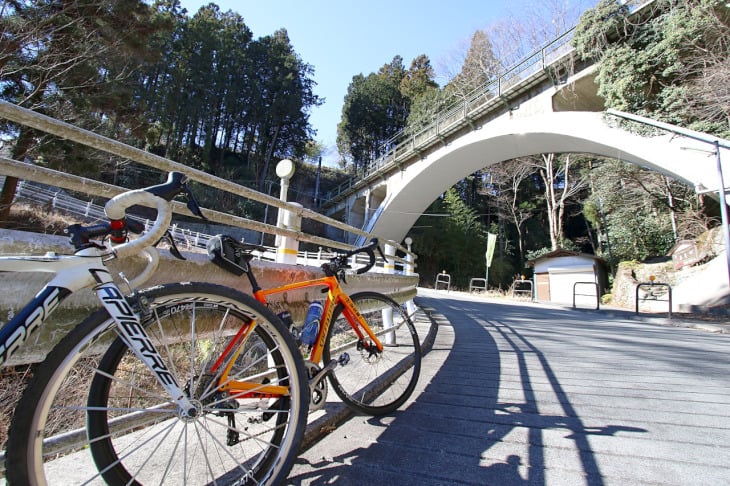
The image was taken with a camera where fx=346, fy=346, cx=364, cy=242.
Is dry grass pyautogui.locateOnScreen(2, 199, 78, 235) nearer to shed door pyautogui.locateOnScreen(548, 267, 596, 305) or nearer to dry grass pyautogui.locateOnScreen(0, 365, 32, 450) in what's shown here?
dry grass pyautogui.locateOnScreen(0, 365, 32, 450)

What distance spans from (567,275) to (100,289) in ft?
68.9

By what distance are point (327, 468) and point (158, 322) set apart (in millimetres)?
822

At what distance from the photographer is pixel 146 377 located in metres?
0.95

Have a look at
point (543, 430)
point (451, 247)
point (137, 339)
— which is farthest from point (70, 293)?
point (451, 247)

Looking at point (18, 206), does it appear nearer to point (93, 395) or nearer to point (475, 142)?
point (93, 395)

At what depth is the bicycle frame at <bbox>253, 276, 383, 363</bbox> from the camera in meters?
1.62

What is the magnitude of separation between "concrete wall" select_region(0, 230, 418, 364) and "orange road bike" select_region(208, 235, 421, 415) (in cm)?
10

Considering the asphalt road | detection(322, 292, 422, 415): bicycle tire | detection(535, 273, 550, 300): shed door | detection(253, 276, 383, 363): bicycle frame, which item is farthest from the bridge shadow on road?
detection(535, 273, 550, 300): shed door

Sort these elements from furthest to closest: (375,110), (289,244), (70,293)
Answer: (375,110), (289,244), (70,293)

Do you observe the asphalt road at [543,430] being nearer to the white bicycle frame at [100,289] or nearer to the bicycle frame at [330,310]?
the bicycle frame at [330,310]

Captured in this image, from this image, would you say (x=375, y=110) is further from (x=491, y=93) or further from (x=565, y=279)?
(x=565, y=279)

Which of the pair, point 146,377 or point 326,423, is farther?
point 326,423

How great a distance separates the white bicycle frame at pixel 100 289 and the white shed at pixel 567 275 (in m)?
19.4

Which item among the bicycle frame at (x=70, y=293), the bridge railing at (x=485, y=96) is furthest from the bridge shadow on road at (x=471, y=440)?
the bridge railing at (x=485, y=96)
